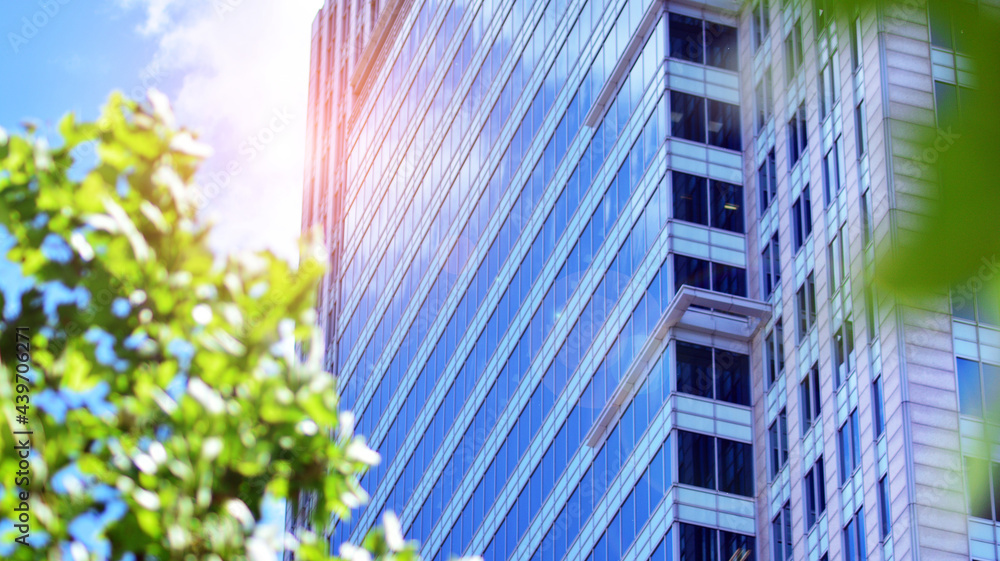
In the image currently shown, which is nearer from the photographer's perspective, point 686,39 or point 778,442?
point 778,442

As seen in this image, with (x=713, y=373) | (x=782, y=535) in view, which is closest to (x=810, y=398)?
(x=782, y=535)

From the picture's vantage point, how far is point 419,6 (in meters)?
83.6

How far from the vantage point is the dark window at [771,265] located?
148 feet

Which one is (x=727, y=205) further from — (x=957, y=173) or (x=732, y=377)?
(x=957, y=173)

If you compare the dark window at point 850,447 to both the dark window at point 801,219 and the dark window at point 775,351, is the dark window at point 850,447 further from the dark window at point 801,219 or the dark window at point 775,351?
the dark window at point 801,219

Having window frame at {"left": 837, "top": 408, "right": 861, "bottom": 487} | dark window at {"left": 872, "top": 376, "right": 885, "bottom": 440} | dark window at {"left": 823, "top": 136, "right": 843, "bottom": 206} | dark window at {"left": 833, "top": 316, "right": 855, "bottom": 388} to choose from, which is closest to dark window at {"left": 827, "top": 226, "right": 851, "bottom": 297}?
dark window at {"left": 833, "top": 316, "right": 855, "bottom": 388}

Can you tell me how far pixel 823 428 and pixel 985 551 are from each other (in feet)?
23.6

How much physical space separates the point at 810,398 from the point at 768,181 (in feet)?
30.9

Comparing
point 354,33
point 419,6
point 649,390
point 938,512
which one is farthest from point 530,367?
point 354,33

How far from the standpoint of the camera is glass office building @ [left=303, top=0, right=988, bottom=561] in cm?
3627

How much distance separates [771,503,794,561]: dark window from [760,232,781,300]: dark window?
8.06 m

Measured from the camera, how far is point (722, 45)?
51156mm

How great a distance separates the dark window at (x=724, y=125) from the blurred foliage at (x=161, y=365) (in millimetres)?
43257

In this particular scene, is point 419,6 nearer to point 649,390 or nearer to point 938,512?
point 649,390
